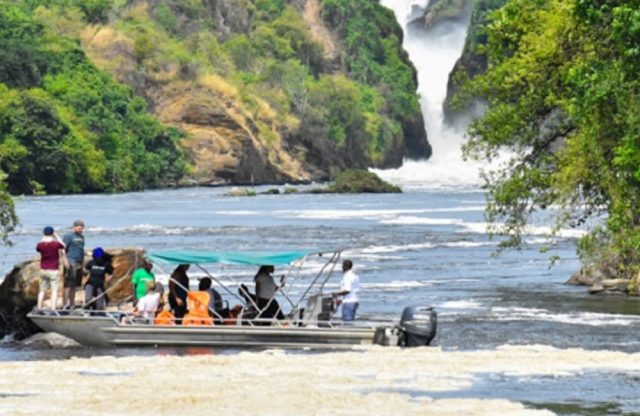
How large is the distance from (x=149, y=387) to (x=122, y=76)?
13636cm

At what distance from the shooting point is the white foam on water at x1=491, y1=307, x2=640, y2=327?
123ft

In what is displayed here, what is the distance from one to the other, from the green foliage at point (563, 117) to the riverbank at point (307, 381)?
284 inches

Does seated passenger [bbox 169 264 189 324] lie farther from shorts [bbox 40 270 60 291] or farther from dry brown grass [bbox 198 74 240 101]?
dry brown grass [bbox 198 74 240 101]

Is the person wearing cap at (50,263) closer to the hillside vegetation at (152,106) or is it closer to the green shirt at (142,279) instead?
the green shirt at (142,279)

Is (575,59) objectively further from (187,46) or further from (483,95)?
(187,46)

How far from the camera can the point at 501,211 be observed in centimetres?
4562

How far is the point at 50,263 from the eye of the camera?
3369 cm

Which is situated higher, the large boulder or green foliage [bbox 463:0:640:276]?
green foliage [bbox 463:0:640:276]

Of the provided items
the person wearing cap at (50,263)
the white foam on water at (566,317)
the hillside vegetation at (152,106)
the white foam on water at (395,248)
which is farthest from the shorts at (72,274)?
the hillside vegetation at (152,106)

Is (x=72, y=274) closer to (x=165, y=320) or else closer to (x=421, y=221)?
(x=165, y=320)

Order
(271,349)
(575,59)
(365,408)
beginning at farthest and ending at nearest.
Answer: (575,59)
(271,349)
(365,408)

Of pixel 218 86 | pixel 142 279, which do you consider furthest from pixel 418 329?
pixel 218 86

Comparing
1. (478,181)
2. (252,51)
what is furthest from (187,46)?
(478,181)

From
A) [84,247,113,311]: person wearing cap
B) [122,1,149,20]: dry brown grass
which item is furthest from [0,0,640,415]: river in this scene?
[122,1,149,20]: dry brown grass
